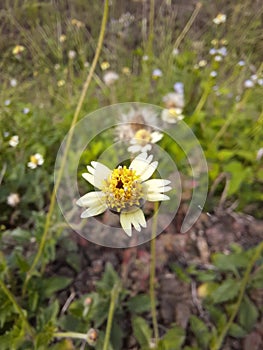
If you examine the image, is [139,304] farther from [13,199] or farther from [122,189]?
[122,189]

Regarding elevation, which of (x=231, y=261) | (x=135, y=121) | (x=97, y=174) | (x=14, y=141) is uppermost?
(x=14, y=141)

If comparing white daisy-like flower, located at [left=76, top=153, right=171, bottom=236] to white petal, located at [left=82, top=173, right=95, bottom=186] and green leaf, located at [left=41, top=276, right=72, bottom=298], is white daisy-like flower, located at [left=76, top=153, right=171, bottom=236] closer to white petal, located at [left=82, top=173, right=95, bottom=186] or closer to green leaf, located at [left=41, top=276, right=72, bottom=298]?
white petal, located at [left=82, top=173, right=95, bottom=186]

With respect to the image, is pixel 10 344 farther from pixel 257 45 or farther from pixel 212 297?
pixel 257 45

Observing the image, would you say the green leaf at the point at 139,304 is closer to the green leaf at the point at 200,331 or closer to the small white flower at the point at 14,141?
the green leaf at the point at 200,331

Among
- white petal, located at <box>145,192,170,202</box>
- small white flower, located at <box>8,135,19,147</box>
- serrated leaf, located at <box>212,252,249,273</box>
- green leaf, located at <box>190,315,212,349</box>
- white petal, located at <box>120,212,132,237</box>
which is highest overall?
small white flower, located at <box>8,135,19,147</box>

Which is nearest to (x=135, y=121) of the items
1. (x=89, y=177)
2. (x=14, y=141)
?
(x=14, y=141)

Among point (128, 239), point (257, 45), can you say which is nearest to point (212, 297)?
point (128, 239)

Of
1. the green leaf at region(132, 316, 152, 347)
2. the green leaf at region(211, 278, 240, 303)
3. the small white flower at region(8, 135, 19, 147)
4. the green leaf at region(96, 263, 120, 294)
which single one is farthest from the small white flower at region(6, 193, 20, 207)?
the green leaf at region(211, 278, 240, 303)
